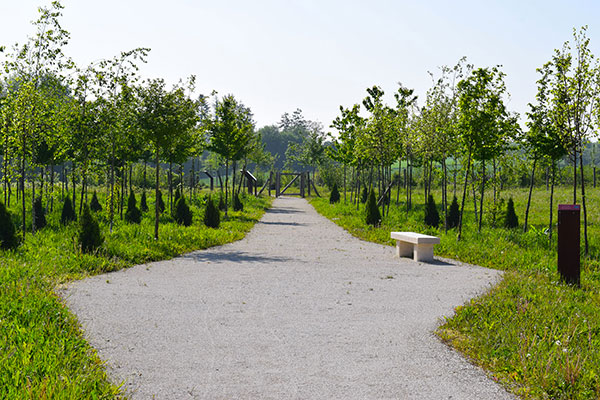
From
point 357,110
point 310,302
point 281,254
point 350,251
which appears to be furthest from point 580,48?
point 357,110

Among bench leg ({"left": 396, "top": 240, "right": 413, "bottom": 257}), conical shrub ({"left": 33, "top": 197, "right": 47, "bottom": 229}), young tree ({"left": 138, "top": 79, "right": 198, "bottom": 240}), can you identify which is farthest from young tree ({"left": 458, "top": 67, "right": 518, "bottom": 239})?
conical shrub ({"left": 33, "top": 197, "right": 47, "bottom": 229})

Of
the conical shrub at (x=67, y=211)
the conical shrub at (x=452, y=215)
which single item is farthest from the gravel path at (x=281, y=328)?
the conical shrub at (x=67, y=211)

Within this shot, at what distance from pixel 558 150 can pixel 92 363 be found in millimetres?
14601

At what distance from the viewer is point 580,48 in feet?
41.0

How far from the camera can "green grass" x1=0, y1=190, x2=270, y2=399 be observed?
383 cm

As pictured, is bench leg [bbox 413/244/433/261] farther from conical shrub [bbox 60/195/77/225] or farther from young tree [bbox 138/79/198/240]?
conical shrub [bbox 60/195/77/225]

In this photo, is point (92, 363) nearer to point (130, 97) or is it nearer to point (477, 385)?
point (477, 385)

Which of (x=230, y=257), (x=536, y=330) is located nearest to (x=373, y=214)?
(x=230, y=257)

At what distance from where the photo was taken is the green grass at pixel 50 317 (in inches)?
151

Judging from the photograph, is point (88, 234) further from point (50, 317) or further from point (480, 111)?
point (480, 111)

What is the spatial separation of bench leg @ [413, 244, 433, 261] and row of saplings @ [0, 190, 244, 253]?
6.73 metres

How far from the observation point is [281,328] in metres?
5.92

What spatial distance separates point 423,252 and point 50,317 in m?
8.37

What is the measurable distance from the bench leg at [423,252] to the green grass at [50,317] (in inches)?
227
